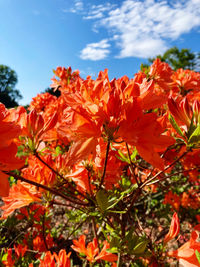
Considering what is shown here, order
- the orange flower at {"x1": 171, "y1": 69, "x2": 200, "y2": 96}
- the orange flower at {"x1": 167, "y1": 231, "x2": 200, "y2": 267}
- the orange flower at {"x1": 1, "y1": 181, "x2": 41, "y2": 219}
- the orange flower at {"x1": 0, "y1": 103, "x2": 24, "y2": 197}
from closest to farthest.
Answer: the orange flower at {"x1": 0, "y1": 103, "x2": 24, "y2": 197}
the orange flower at {"x1": 167, "y1": 231, "x2": 200, "y2": 267}
the orange flower at {"x1": 1, "y1": 181, "x2": 41, "y2": 219}
the orange flower at {"x1": 171, "y1": 69, "x2": 200, "y2": 96}

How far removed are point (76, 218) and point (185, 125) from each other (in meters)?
0.80

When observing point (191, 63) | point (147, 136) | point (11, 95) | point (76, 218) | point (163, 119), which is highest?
point (11, 95)

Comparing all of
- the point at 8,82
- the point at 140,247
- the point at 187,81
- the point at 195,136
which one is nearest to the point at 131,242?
the point at 140,247

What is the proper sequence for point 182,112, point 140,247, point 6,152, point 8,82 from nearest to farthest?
point 6,152 < point 182,112 < point 140,247 < point 8,82

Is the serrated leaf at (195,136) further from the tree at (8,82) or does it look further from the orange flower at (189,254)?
the tree at (8,82)

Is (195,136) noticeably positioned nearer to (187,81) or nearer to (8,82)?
(187,81)

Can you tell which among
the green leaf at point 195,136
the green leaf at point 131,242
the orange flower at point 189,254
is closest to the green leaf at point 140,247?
the green leaf at point 131,242

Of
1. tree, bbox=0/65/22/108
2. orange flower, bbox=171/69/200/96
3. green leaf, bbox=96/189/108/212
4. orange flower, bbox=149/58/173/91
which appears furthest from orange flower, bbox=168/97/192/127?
tree, bbox=0/65/22/108

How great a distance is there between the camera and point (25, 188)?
3.29ft

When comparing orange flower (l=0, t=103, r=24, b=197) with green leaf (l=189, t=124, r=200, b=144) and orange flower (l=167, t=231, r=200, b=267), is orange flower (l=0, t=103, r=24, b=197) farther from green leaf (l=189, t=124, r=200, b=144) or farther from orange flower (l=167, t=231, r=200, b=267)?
orange flower (l=167, t=231, r=200, b=267)

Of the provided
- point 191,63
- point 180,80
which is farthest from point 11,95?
point 180,80

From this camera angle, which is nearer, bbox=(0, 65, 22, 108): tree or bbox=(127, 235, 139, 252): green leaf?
bbox=(127, 235, 139, 252): green leaf

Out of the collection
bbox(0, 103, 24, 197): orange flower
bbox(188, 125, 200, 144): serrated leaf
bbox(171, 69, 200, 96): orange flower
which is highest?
Answer: bbox(171, 69, 200, 96): orange flower

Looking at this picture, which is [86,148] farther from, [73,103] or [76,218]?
[76,218]
